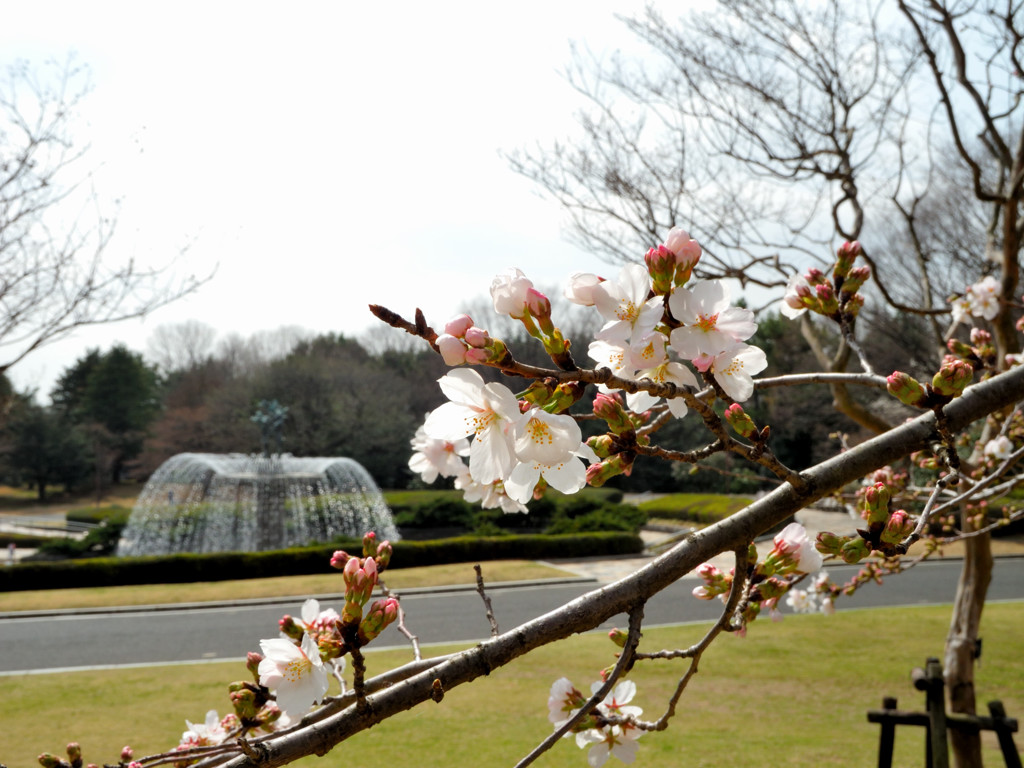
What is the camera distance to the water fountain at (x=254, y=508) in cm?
1722

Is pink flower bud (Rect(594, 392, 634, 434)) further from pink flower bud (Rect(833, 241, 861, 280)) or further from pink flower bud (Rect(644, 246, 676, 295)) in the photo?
pink flower bud (Rect(833, 241, 861, 280))

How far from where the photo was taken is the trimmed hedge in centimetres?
1396

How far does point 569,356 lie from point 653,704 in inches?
253

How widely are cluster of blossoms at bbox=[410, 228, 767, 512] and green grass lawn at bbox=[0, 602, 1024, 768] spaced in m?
4.82

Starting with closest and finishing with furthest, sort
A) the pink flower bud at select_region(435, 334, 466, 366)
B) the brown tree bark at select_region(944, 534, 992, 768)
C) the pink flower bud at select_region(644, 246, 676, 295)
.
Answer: the pink flower bud at select_region(435, 334, 466, 366) < the pink flower bud at select_region(644, 246, 676, 295) < the brown tree bark at select_region(944, 534, 992, 768)

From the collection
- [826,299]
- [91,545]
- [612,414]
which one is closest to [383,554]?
[612,414]

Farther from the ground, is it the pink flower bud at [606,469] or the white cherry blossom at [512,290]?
the white cherry blossom at [512,290]

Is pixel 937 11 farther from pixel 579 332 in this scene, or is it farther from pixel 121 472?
pixel 121 472

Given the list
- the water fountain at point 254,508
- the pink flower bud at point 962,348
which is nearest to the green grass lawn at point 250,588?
the water fountain at point 254,508

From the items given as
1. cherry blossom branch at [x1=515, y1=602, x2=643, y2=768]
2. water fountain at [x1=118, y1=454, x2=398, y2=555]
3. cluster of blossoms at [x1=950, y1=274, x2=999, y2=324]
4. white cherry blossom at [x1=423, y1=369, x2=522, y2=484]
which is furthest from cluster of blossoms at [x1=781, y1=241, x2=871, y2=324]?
water fountain at [x1=118, y1=454, x2=398, y2=555]

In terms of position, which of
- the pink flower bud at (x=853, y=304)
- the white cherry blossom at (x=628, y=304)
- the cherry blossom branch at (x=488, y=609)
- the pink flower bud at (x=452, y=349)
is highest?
the pink flower bud at (x=853, y=304)

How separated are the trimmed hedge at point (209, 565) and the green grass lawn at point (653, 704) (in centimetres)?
570

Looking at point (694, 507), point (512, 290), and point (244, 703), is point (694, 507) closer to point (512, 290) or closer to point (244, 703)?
point (244, 703)

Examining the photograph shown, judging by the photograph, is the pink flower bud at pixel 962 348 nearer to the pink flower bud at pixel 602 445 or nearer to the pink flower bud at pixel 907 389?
the pink flower bud at pixel 907 389
